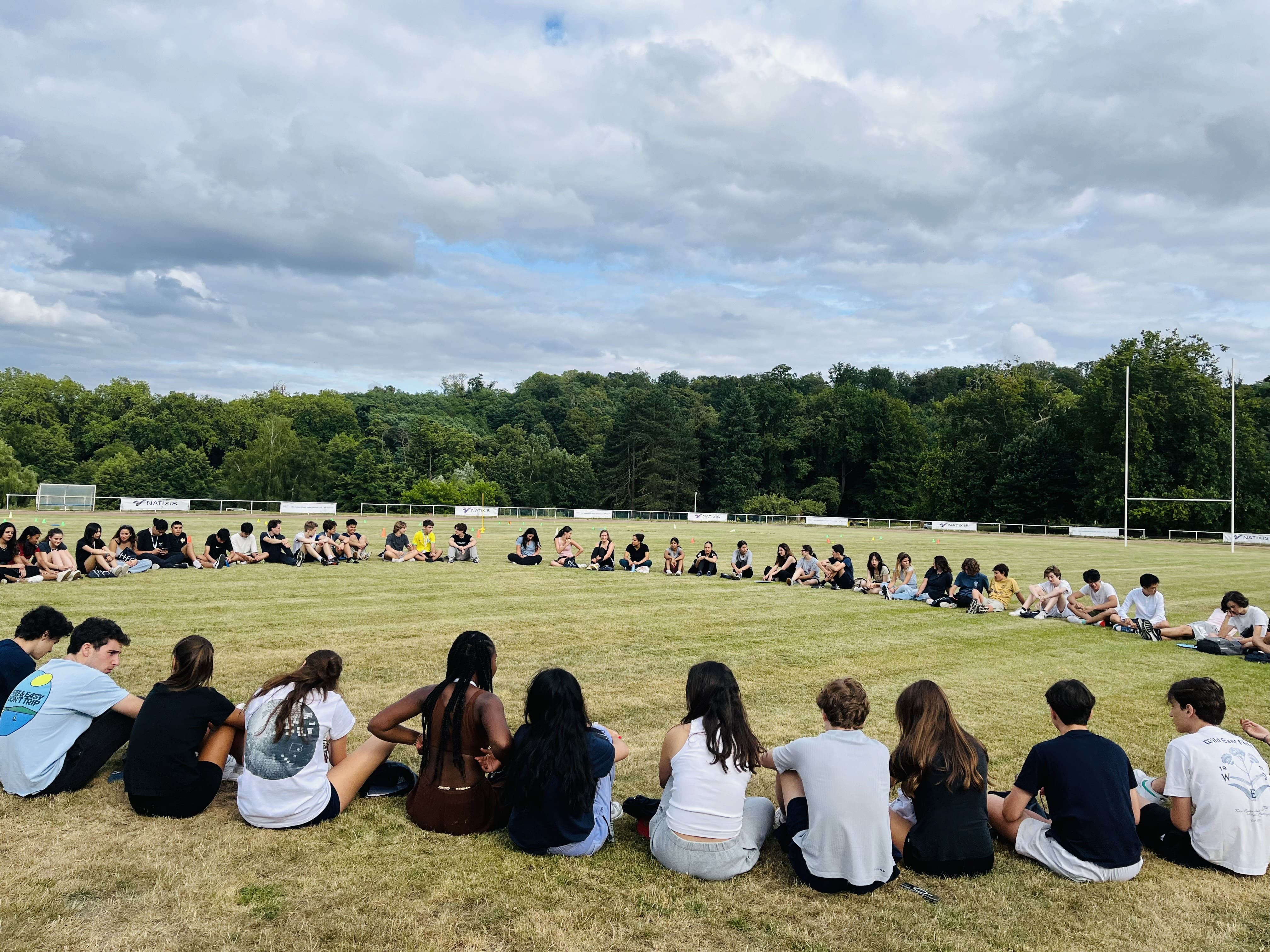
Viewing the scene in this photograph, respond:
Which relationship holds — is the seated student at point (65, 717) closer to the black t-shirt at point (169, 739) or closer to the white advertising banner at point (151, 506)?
the black t-shirt at point (169, 739)

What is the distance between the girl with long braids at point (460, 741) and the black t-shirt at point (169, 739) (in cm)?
99

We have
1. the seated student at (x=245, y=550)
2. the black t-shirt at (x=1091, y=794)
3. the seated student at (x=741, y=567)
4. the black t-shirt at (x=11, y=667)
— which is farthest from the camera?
the seated student at (x=741, y=567)

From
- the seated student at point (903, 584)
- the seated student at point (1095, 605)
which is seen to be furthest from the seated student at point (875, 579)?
the seated student at point (1095, 605)

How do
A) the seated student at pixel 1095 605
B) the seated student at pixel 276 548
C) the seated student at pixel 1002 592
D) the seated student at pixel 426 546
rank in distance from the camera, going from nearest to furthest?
1. the seated student at pixel 1095 605
2. the seated student at pixel 1002 592
3. the seated student at pixel 276 548
4. the seated student at pixel 426 546

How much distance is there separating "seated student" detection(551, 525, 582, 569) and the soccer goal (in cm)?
4856

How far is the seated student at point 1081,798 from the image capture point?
14.5ft

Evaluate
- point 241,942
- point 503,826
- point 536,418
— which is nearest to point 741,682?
point 503,826

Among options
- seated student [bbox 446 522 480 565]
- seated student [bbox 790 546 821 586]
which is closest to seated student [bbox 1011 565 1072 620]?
seated student [bbox 790 546 821 586]

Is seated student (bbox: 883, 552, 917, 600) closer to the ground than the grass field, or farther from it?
farther from it

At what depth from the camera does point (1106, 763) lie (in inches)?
174

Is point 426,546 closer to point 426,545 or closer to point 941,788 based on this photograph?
point 426,545

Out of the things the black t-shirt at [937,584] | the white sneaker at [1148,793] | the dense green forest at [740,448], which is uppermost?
the dense green forest at [740,448]

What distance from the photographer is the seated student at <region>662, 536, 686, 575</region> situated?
21188 millimetres

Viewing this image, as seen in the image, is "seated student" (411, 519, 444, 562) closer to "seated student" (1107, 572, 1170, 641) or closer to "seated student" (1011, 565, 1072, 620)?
"seated student" (1011, 565, 1072, 620)
